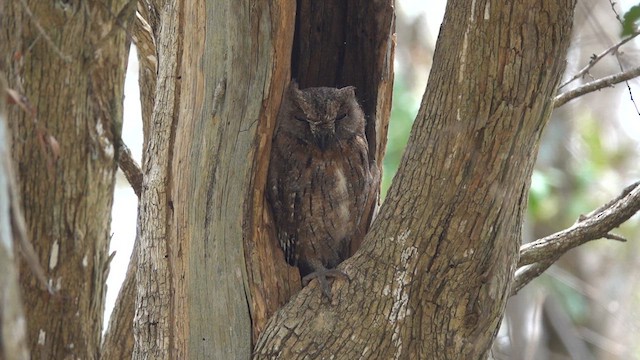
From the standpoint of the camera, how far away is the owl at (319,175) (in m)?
3.91

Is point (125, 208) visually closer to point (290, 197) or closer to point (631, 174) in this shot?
point (631, 174)

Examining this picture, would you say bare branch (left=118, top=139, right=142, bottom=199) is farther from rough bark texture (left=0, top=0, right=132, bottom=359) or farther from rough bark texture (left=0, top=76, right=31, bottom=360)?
rough bark texture (left=0, top=76, right=31, bottom=360)

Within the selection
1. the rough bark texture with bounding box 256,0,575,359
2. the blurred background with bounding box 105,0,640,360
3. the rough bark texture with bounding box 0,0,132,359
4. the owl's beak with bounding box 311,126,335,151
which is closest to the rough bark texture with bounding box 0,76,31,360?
the rough bark texture with bounding box 0,0,132,359

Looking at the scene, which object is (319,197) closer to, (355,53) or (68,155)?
(355,53)

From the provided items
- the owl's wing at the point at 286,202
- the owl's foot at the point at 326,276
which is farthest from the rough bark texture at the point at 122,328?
the owl's foot at the point at 326,276

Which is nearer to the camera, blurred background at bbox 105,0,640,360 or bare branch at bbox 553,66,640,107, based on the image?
bare branch at bbox 553,66,640,107

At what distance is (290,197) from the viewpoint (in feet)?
12.9

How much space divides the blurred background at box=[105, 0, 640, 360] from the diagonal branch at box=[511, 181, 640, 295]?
15.0 ft

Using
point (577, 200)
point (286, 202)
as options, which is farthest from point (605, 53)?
point (577, 200)

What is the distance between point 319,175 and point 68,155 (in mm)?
1439

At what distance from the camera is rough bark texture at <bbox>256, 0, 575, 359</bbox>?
9.46 feet

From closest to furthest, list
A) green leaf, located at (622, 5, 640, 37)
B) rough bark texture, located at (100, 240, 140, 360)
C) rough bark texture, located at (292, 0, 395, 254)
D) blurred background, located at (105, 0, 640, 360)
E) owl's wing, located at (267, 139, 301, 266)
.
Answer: green leaf, located at (622, 5, 640, 37), owl's wing, located at (267, 139, 301, 266), rough bark texture, located at (292, 0, 395, 254), rough bark texture, located at (100, 240, 140, 360), blurred background, located at (105, 0, 640, 360)

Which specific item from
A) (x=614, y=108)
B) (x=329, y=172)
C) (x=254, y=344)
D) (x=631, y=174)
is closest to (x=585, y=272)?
(x=631, y=174)

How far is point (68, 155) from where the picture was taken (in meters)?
2.84
